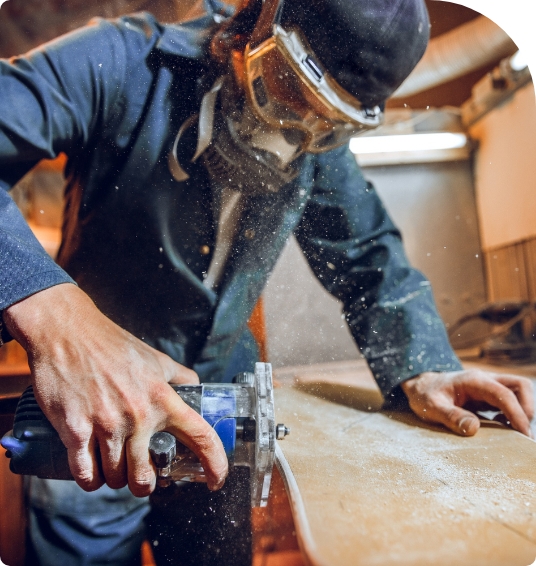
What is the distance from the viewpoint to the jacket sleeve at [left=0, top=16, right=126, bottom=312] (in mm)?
401

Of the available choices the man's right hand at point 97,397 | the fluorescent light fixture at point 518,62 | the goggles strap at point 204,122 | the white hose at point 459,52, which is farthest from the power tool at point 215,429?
the fluorescent light fixture at point 518,62

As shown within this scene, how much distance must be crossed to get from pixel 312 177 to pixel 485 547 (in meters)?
0.44

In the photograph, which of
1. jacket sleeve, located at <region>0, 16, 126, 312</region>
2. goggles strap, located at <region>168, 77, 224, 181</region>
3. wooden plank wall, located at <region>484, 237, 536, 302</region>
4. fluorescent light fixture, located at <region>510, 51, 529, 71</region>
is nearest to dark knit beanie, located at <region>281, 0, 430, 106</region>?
goggles strap, located at <region>168, 77, 224, 181</region>

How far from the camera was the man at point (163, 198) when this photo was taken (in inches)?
14.7

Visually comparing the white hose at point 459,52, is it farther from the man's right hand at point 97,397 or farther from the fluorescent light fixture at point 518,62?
the man's right hand at point 97,397

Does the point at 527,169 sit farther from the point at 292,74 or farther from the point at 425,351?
the point at 292,74

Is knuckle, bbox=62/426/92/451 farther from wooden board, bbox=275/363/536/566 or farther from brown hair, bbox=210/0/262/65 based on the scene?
brown hair, bbox=210/0/262/65

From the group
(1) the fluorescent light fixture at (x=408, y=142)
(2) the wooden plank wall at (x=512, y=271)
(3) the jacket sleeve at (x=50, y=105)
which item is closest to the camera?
(3) the jacket sleeve at (x=50, y=105)

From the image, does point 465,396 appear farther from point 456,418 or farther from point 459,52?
point 459,52

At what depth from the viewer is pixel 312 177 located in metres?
0.54

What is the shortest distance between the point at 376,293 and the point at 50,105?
1.63ft

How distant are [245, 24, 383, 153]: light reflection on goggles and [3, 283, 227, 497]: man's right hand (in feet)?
0.97

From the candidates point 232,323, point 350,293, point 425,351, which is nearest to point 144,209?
point 232,323

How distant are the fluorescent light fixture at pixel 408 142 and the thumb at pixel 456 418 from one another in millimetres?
465
